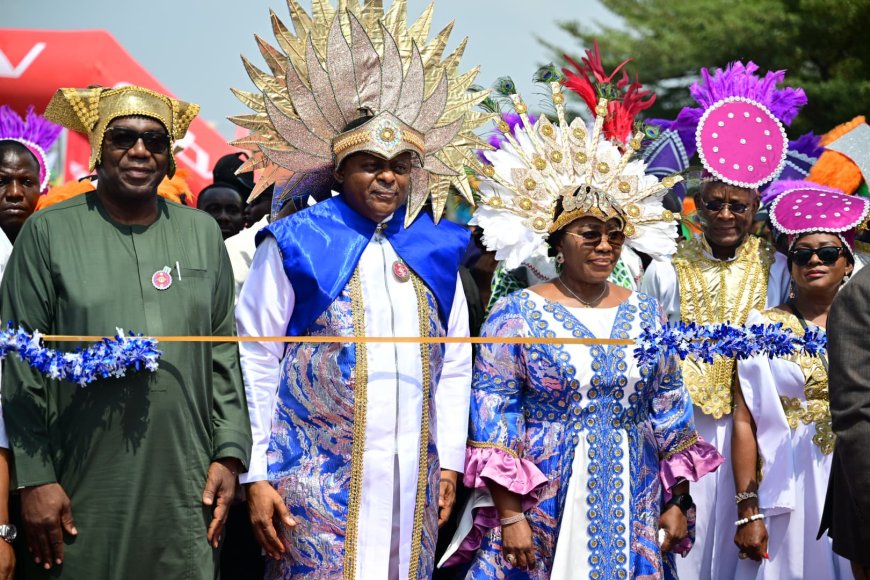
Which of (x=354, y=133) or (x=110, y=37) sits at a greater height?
(x=110, y=37)

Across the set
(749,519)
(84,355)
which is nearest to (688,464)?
(749,519)

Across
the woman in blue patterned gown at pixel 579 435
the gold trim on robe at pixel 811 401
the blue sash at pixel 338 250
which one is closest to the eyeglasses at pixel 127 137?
the blue sash at pixel 338 250

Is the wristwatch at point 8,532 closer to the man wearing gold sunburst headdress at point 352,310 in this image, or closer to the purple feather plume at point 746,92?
the man wearing gold sunburst headdress at point 352,310

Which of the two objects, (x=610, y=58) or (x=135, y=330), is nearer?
(x=135, y=330)

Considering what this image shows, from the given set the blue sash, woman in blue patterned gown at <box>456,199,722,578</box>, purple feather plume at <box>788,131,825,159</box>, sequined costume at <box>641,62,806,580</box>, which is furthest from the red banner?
woman in blue patterned gown at <box>456,199,722,578</box>

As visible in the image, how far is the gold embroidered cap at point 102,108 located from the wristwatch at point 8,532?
50.7 inches

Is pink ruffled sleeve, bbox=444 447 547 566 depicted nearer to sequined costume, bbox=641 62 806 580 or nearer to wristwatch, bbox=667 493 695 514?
wristwatch, bbox=667 493 695 514

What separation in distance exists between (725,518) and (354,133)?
2.71 meters

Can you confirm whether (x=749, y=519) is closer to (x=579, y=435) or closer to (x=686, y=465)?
(x=686, y=465)

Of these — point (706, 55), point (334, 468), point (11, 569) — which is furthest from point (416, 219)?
point (706, 55)

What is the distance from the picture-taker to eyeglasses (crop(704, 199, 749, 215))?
20.3ft

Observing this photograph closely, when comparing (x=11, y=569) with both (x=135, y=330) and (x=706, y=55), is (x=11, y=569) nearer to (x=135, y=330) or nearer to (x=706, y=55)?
(x=135, y=330)

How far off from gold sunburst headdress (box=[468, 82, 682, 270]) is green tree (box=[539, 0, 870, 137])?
8924 millimetres

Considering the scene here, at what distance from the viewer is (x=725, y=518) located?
588 centimetres
